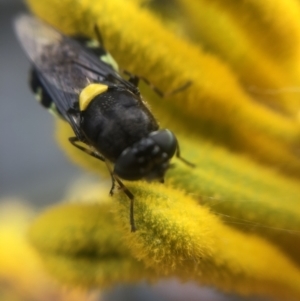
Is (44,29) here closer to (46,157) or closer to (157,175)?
(157,175)

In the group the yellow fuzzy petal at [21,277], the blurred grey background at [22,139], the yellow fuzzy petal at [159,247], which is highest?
the yellow fuzzy petal at [159,247]

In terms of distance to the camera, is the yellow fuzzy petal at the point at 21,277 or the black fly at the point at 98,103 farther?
the yellow fuzzy petal at the point at 21,277

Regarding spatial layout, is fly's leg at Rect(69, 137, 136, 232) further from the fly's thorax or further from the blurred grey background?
the blurred grey background

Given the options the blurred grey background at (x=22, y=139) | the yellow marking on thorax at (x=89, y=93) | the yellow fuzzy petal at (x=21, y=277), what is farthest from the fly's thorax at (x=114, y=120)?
the blurred grey background at (x=22, y=139)

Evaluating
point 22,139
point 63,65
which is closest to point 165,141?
point 63,65

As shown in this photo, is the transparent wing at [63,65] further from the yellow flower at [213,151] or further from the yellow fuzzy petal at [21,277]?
the yellow fuzzy petal at [21,277]

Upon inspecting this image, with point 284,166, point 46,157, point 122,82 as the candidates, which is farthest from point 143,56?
point 46,157

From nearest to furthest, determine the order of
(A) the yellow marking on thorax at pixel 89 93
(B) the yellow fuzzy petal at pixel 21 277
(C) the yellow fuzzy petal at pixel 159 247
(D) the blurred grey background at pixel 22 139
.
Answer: (C) the yellow fuzzy petal at pixel 159 247 → (A) the yellow marking on thorax at pixel 89 93 → (B) the yellow fuzzy petal at pixel 21 277 → (D) the blurred grey background at pixel 22 139
